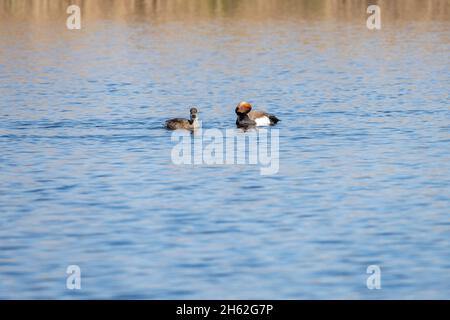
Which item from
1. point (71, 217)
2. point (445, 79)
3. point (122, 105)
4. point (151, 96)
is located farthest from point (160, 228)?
point (445, 79)

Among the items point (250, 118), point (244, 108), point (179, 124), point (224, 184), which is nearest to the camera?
point (224, 184)

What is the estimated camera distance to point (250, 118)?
32156mm

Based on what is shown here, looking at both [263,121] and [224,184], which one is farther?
[263,121]

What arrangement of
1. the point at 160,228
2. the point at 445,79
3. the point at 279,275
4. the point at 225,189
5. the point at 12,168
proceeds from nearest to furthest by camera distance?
the point at 279,275, the point at 160,228, the point at 225,189, the point at 12,168, the point at 445,79

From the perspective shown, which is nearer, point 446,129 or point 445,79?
point 446,129

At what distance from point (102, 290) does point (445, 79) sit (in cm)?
3002

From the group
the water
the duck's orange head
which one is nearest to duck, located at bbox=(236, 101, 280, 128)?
the duck's orange head

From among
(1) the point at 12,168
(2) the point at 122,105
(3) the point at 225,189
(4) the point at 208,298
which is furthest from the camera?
(2) the point at 122,105

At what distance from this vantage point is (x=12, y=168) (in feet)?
84.9

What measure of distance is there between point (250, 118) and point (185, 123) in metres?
2.18

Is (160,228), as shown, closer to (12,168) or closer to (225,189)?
(225,189)

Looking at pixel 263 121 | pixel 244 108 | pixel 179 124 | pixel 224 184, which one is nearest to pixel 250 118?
pixel 263 121

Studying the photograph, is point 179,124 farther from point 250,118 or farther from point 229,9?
point 229,9

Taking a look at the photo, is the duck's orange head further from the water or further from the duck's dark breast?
the duck's dark breast
